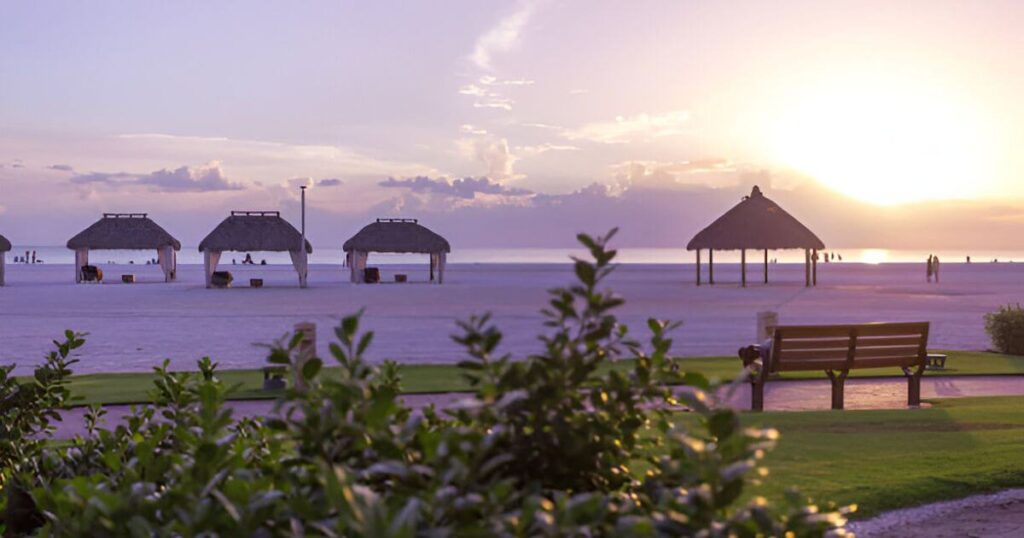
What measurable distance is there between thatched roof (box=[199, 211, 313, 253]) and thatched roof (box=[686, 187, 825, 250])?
2538 centimetres

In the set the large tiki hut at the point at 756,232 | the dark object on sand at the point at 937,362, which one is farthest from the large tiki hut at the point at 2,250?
the dark object on sand at the point at 937,362

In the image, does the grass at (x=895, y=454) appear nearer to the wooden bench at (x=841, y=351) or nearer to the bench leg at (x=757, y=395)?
the bench leg at (x=757, y=395)

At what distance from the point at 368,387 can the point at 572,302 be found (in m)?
0.53

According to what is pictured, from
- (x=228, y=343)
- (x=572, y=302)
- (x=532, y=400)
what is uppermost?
(x=572, y=302)

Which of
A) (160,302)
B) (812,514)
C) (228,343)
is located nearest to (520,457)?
(812,514)

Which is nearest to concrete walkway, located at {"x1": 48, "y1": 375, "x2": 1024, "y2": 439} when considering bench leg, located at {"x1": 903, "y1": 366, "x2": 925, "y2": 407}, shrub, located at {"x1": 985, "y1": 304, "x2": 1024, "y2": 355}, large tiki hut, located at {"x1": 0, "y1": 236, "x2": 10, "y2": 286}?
bench leg, located at {"x1": 903, "y1": 366, "x2": 925, "y2": 407}

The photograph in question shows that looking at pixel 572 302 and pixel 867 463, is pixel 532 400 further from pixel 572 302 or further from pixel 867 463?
pixel 867 463

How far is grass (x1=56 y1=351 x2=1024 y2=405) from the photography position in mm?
13367

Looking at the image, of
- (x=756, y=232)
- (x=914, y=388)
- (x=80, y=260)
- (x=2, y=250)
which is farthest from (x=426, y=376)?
(x=80, y=260)

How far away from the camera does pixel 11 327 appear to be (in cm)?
2736

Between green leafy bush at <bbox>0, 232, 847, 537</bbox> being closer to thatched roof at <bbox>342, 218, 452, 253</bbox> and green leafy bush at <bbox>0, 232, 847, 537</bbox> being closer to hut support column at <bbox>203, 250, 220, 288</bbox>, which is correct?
hut support column at <bbox>203, 250, 220, 288</bbox>

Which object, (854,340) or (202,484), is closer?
(202,484)

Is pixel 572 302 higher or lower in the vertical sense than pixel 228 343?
higher

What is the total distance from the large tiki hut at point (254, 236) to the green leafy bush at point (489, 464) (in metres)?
61.7
